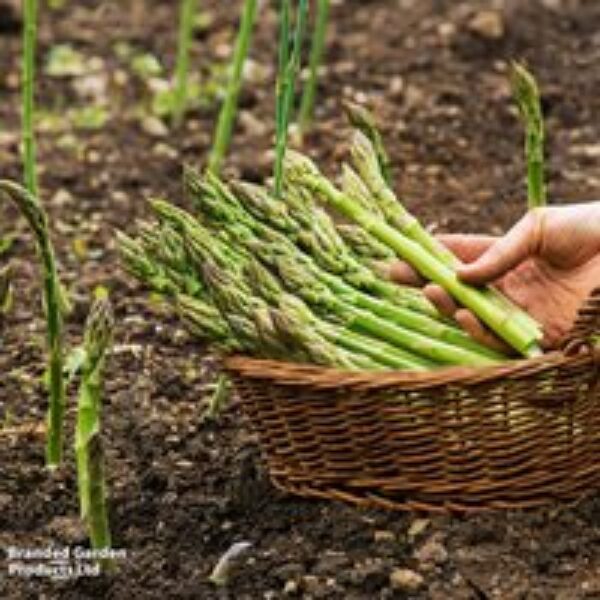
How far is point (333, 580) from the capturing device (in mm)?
3072

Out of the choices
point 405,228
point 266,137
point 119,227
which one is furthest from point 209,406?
point 266,137

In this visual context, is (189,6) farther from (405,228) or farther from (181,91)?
(405,228)

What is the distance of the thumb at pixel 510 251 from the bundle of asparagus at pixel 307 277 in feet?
0.14

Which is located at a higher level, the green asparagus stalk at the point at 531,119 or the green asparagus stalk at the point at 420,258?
the green asparagus stalk at the point at 531,119

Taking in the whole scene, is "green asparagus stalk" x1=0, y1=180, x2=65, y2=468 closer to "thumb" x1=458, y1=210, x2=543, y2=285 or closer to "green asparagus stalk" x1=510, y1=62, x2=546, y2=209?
"thumb" x1=458, y1=210, x2=543, y2=285

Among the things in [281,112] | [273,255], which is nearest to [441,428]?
[273,255]

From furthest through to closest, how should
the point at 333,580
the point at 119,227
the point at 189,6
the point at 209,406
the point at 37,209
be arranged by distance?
the point at 189,6 → the point at 119,227 → the point at 209,406 → the point at 37,209 → the point at 333,580

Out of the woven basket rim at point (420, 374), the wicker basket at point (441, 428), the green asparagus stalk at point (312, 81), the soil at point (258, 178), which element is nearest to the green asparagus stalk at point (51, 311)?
the soil at point (258, 178)

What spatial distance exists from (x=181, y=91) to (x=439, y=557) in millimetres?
2738

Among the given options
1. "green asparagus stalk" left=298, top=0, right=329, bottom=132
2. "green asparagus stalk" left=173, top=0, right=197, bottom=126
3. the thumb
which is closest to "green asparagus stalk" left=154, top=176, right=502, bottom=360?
the thumb

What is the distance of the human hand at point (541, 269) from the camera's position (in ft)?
10.8

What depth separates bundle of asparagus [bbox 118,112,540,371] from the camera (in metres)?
3.24

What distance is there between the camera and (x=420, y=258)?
341 centimetres

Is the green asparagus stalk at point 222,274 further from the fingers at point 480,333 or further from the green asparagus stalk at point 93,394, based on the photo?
the green asparagus stalk at point 93,394
